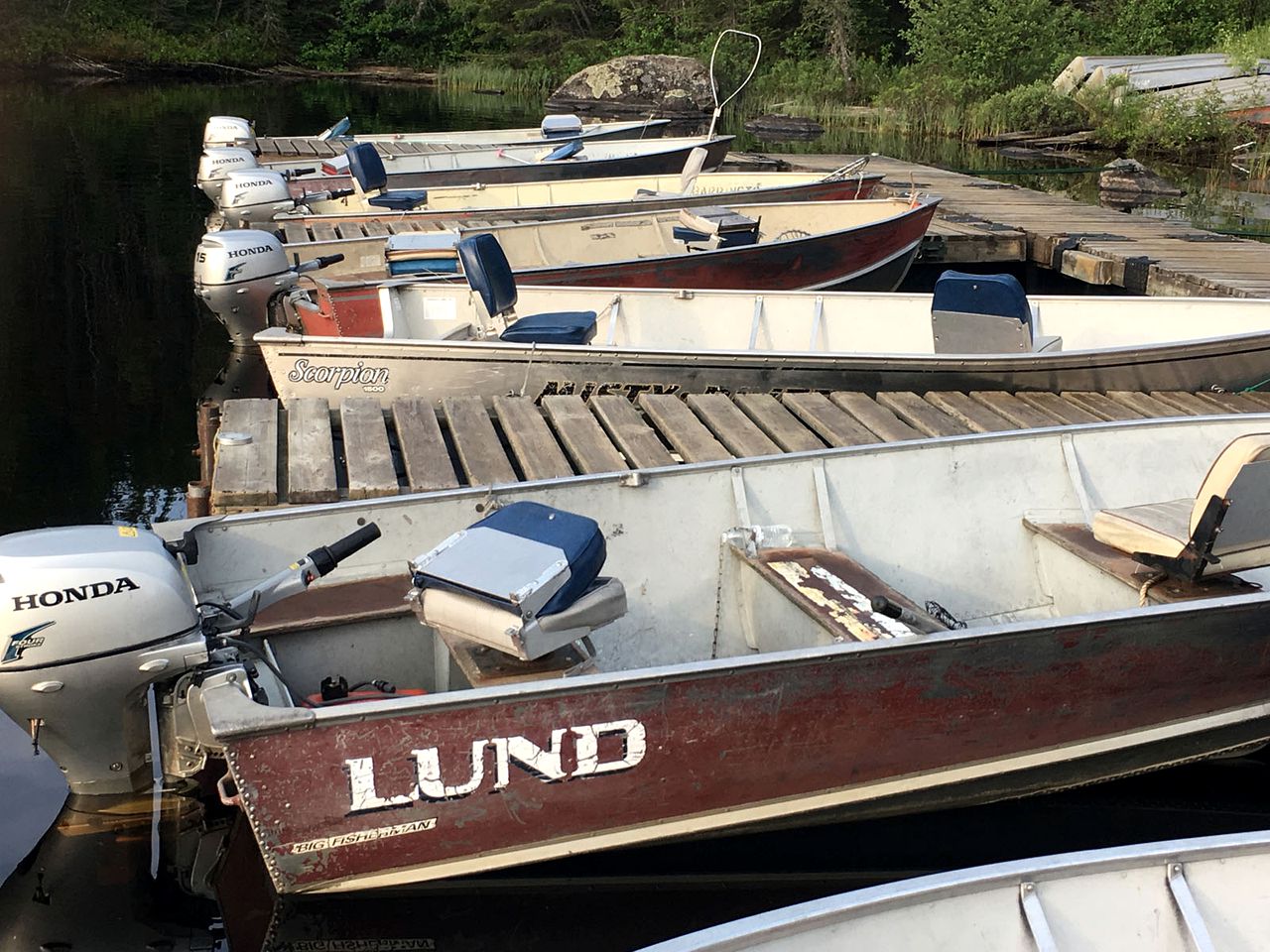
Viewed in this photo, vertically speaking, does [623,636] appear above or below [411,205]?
below

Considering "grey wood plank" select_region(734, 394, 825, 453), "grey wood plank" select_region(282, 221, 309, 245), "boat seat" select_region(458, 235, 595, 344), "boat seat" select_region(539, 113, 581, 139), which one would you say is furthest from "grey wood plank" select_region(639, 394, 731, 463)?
"boat seat" select_region(539, 113, 581, 139)

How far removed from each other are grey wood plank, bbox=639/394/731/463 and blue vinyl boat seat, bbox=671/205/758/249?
8.98 ft

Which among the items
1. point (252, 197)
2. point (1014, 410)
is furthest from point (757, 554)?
point (252, 197)

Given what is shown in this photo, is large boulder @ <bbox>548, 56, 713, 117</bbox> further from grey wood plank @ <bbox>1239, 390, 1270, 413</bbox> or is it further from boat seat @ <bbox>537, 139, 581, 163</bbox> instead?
grey wood plank @ <bbox>1239, 390, 1270, 413</bbox>

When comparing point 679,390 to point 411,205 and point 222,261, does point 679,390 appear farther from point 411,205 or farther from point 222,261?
point 411,205

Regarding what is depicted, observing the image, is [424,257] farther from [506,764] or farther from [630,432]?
[506,764]

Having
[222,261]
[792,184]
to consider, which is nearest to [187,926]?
[222,261]

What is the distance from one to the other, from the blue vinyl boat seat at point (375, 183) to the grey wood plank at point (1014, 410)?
658 centimetres

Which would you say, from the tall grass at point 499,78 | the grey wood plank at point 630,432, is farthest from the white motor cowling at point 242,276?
the tall grass at point 499,78

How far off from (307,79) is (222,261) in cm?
2800

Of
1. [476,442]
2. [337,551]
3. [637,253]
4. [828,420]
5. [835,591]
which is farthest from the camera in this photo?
[637,253]

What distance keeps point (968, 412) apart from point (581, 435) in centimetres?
202

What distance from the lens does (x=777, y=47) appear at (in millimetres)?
33656

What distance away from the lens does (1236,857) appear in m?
2.65
